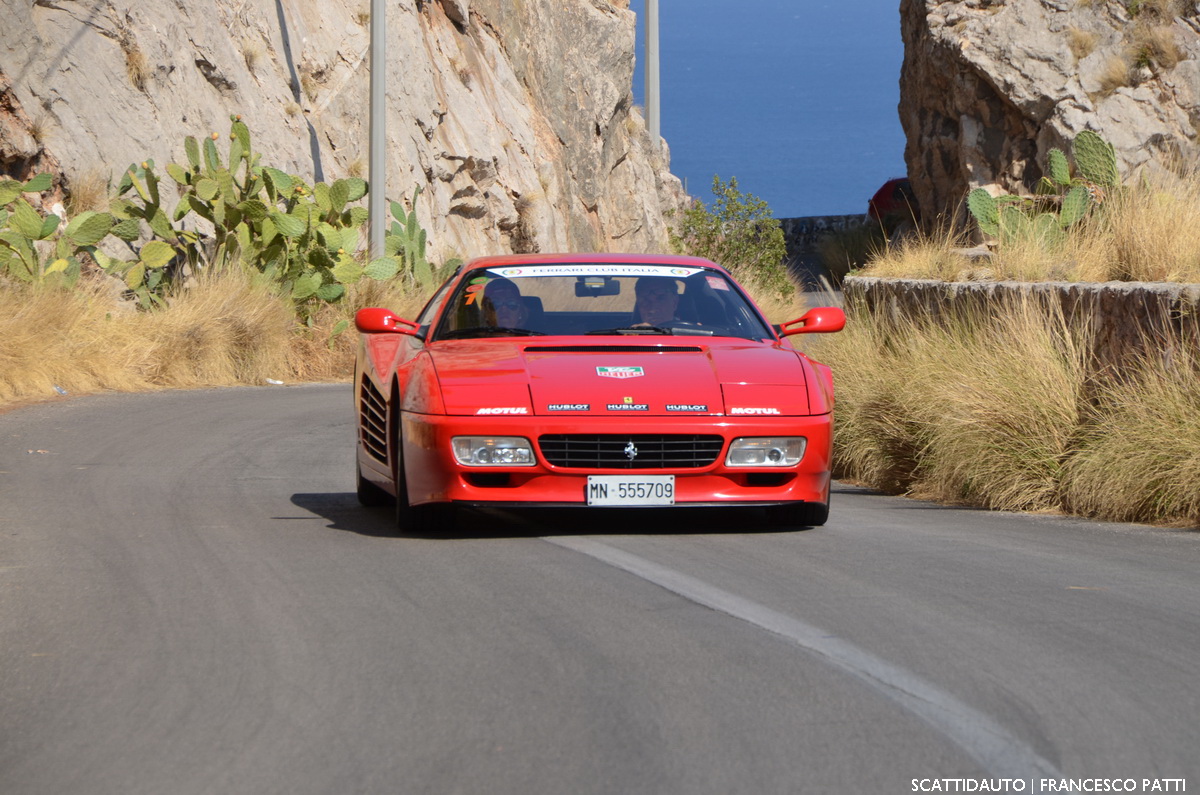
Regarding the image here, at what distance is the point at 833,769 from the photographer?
4.34 m

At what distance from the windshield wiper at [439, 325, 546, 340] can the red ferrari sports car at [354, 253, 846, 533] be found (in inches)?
0.6

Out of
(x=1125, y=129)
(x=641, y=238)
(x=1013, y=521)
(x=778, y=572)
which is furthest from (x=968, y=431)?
(x=641, y=238)

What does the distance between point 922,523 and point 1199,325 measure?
74.7 inches

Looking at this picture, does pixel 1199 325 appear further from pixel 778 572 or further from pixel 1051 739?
pixel 1051 739

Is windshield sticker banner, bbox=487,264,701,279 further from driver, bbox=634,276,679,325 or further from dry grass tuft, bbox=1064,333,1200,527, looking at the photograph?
dry grass tuft, bbox=1064,333,1200,527

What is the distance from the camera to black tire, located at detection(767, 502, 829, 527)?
27.1ft

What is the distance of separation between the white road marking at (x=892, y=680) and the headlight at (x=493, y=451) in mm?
692

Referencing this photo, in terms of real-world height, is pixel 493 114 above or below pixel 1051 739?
above

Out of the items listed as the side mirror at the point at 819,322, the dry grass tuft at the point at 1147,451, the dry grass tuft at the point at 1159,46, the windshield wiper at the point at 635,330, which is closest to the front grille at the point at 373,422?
the windshield wiper at the point at 635,330

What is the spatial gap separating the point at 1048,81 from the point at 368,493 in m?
24.8

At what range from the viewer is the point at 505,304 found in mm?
9078

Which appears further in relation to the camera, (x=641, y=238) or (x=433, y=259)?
(x=641, y=238)

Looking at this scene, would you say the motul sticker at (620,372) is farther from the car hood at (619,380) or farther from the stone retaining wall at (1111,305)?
the stone retaining wall at (1111,305)

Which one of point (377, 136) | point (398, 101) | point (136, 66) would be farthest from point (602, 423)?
point (398, 101)
